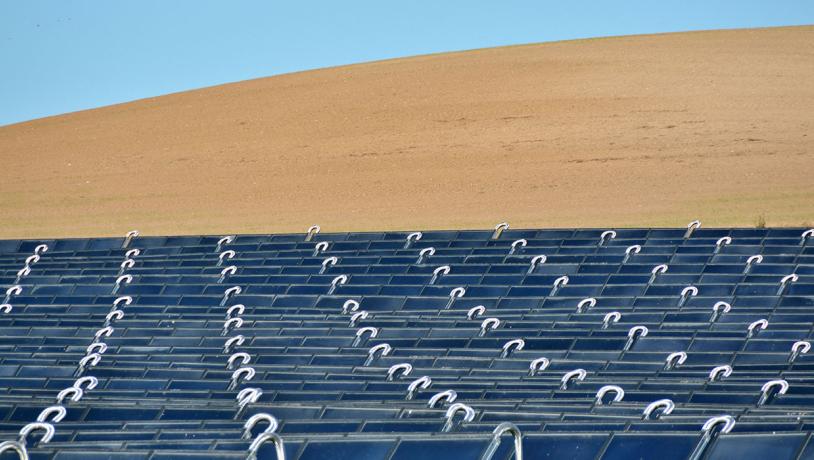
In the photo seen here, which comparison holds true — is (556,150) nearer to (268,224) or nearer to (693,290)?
(268,224)

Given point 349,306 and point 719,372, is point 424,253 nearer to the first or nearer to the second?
point 349,306

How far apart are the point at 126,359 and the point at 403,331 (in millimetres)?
5709

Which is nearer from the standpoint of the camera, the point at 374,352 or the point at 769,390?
the point at 769,390

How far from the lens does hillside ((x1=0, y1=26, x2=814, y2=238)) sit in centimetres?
5600

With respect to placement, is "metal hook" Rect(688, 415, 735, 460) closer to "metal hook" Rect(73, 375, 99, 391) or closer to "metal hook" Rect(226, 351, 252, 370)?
"metal hook" Rect(73, 375, 99, 391)

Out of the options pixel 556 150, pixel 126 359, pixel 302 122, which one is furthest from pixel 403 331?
pixel 302 122

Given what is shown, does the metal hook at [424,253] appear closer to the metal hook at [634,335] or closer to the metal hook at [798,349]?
the metal hook at [634,335]

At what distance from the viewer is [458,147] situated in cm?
6800

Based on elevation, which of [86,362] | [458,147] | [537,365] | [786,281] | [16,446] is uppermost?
[458,147]

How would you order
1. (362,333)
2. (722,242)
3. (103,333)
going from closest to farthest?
(362,333) → (103,333) → (722,242)

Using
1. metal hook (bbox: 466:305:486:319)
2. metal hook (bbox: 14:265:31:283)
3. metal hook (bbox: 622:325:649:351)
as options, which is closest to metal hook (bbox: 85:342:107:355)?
metal hook (bbox: 466:305:486:319)

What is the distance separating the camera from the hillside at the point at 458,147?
56000 mm

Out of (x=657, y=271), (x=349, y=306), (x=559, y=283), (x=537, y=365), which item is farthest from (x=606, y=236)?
(x=537, y=365)

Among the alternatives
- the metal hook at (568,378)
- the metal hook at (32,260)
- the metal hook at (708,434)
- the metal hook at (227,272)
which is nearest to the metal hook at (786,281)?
the metal hook at (568,378)
